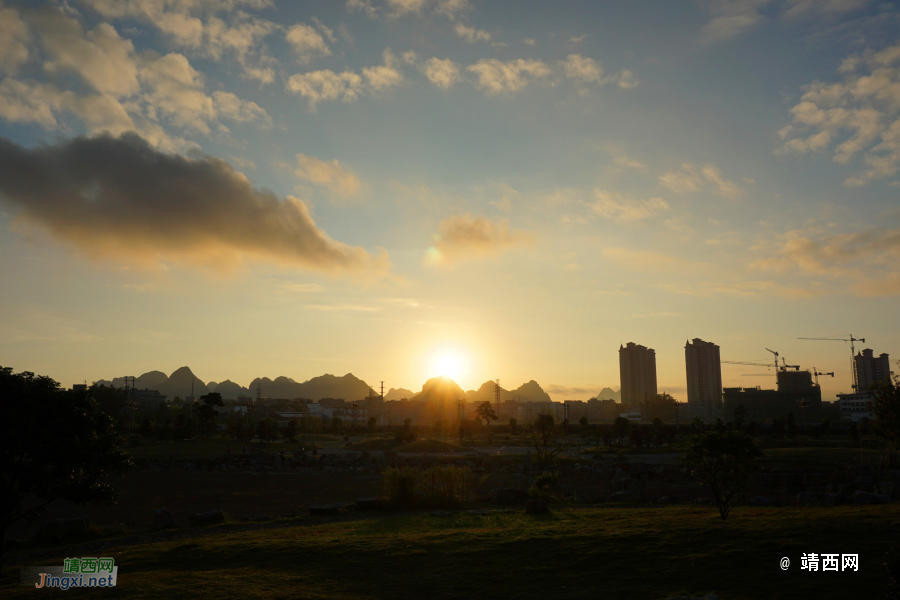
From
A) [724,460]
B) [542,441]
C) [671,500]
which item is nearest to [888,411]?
[671,500]

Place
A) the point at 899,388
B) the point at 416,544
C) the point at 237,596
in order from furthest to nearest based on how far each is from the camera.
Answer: the point at 899,388 → the point at 416,544 → the point at 237,596

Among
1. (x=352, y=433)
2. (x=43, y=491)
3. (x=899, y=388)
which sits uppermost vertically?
(x=899, y=388)

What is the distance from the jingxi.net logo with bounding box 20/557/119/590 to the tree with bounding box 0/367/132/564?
1.88 m

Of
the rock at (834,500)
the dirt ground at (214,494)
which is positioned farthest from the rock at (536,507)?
the dirt ground at (214,494)

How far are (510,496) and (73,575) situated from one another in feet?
71.0

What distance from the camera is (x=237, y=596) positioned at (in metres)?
13.4

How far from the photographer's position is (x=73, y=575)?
52.9ft

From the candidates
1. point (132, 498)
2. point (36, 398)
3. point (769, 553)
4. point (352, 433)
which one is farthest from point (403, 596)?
point (352, 433)

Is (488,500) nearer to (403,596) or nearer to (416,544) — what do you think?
(416,544)

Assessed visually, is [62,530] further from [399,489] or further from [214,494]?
[214,494]

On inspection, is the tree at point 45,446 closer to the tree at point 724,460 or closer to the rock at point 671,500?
the tree at point 724,460

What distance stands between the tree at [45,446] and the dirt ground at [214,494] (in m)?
11.3

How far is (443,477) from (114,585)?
19343 millimetres

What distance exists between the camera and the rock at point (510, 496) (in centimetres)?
3191
